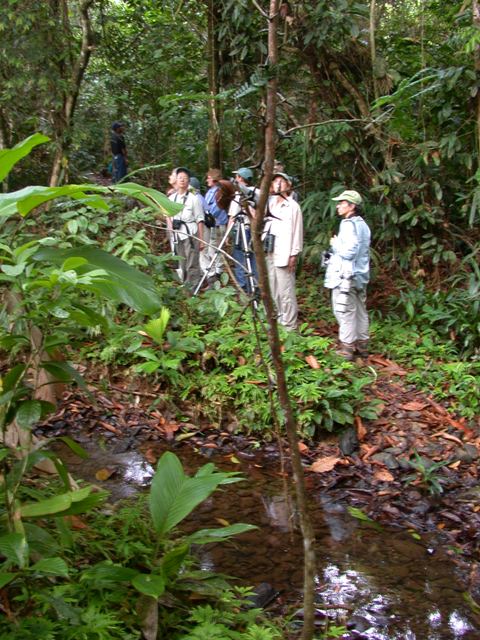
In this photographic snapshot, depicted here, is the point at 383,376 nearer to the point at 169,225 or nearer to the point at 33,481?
the point at 169,225

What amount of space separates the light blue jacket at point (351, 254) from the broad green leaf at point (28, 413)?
15.9 feet

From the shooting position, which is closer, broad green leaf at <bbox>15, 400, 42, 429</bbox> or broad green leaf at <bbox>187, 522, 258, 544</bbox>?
broad green leaf at <bbox>15, 400, 42, 429</bbox>

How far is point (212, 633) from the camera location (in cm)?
240

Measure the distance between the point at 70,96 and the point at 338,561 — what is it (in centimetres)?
726

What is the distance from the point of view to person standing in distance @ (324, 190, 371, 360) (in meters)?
6.66

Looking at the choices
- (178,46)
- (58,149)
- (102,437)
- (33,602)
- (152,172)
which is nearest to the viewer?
(33,602)

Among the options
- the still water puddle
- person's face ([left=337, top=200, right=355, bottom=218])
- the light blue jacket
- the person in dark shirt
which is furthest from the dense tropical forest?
the person in dark shirt

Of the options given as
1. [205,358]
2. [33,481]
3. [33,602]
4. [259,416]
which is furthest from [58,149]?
[33,602]

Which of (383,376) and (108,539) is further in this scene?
(383,376)

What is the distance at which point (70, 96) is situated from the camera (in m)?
8.91

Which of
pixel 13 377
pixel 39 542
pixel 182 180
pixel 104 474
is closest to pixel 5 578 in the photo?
pixel 39 542

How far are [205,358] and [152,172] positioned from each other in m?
6.44

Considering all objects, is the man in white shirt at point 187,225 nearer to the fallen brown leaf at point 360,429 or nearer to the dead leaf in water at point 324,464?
the fallen brown leaf at point 360,429

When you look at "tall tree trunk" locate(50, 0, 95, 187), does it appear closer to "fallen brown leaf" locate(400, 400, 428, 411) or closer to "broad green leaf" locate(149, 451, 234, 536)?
"fallen brown leaf" locate(400, 400, 428, 411)
